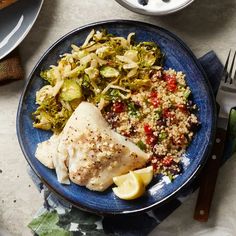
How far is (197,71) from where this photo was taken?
2.68 m

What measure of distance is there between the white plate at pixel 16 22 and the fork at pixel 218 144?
1.00m

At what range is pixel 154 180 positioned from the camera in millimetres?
2729

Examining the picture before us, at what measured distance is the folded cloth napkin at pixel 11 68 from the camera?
297 cm

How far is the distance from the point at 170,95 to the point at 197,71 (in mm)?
163

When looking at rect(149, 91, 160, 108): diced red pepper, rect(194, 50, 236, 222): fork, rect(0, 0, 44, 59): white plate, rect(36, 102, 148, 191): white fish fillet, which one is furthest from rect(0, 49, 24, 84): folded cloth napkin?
rect(194, 50, 236, 222): fork

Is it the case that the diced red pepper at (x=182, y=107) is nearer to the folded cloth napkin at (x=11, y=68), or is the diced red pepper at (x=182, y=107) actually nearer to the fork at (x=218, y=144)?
the fork at (x=218, y=144)

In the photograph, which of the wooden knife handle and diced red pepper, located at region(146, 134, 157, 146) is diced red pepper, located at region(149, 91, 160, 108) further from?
the wooden knife handle

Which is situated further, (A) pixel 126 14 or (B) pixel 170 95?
(A) pixel 126 14

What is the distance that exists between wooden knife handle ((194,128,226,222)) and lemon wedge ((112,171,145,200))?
0.96 ft

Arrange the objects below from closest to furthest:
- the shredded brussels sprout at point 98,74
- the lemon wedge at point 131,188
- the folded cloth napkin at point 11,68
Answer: the lemon wedge at point 131,188 < the shredded brussels sprout at point 98,74 < the folded cloth napkin at point 11,68

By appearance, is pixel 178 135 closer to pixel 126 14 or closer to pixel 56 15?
pixel 126 14

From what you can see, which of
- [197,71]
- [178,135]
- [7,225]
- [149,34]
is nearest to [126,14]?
[149,34]

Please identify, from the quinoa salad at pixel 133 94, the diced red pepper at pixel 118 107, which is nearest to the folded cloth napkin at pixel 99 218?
the quinoa salad at pixel 133 94

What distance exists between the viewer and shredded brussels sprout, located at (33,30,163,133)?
2.72 metres
